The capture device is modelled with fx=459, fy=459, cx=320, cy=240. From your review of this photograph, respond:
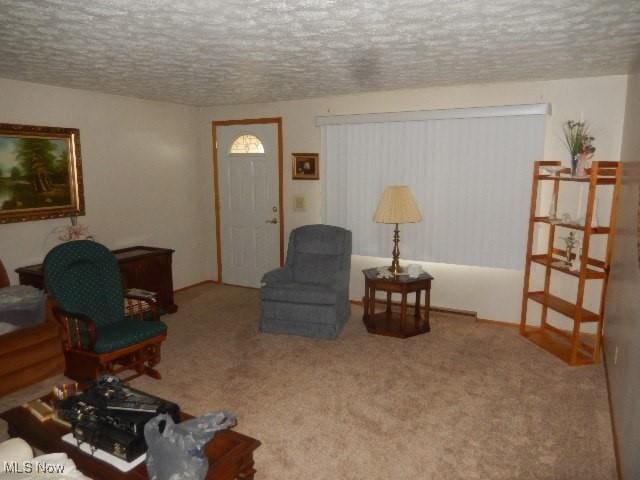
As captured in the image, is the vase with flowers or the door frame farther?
the door frame

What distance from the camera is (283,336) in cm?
495

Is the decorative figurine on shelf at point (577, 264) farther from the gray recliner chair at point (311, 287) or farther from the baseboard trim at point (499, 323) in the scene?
the gray recliner chair at point (311, 287)

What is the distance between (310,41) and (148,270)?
339cm

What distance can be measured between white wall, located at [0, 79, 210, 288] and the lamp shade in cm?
309

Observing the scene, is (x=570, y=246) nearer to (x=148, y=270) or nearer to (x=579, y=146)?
(x=579, y=146)

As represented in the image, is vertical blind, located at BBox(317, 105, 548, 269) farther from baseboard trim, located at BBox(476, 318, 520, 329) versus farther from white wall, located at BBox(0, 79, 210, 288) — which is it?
white wall, located at BBox(0, 79, 210, 288)

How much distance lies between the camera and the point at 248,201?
662 cm

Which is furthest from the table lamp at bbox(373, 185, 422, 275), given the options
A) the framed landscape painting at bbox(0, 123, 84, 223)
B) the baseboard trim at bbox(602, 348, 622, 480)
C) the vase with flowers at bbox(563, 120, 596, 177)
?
the framed landscape painting at bbox(0, 123, 84, 223)

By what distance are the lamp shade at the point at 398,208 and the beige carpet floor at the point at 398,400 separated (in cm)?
126

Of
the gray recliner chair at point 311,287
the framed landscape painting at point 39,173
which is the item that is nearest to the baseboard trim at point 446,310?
the gray recliner chair at point 311,287

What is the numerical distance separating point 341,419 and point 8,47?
3664 mm

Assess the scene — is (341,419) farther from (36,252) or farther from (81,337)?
(36,252)

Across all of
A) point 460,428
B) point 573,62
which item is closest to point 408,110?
point 573,62

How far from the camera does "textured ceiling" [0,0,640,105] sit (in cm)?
260
